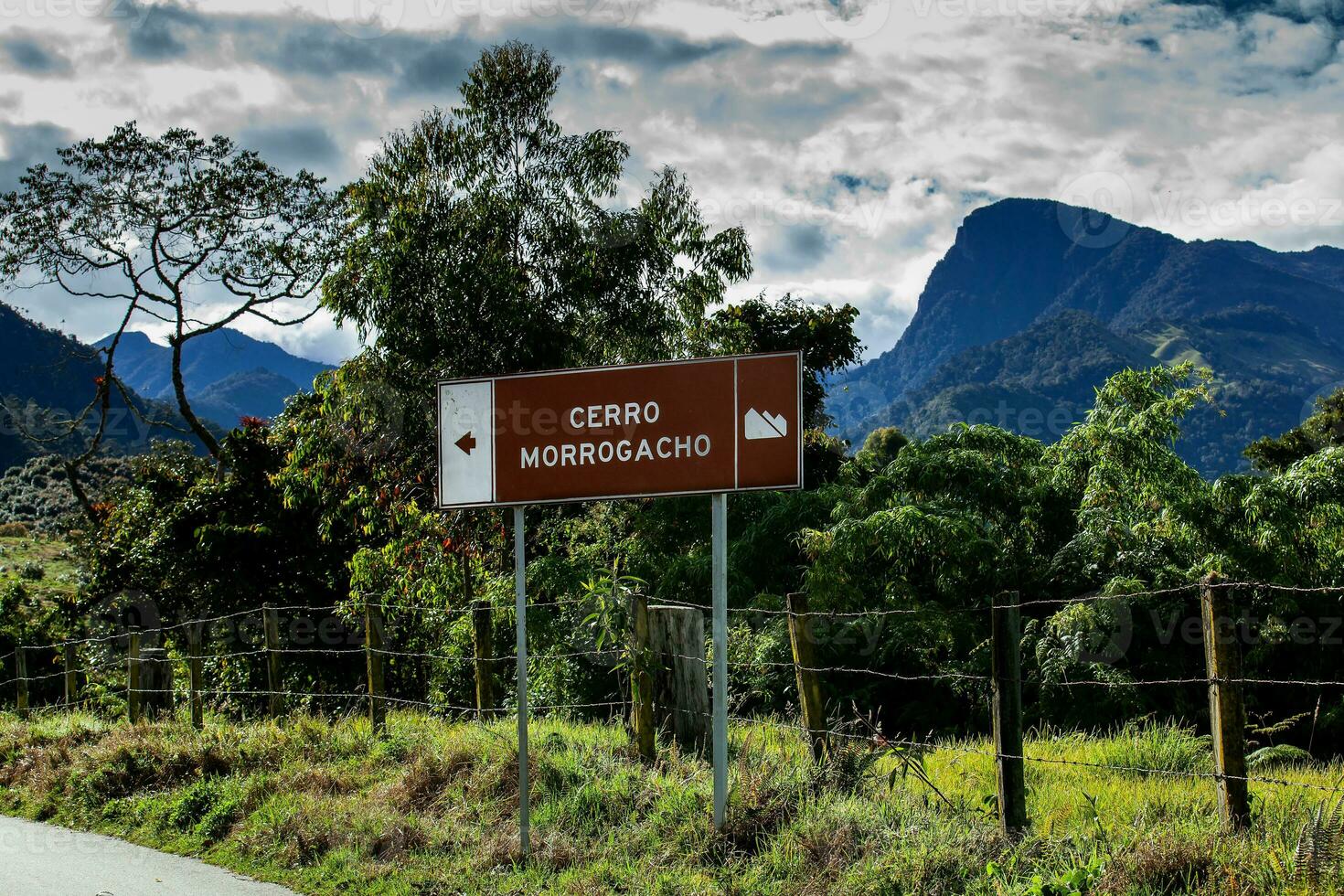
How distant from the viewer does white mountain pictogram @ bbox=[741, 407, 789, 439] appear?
604 cm

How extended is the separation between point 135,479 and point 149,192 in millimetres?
6937

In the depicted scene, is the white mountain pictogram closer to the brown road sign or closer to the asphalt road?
the brown road sign

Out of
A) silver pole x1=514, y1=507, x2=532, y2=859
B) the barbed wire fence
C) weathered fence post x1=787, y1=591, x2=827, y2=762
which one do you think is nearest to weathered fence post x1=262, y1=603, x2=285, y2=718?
the barbed wire fence

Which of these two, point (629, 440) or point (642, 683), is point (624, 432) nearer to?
point (629, 440)

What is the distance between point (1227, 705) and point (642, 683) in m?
3.74

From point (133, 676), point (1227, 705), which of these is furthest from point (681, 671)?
point (133, 676)

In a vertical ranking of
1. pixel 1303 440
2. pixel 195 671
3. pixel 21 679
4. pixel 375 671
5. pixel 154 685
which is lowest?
pixel 21 679

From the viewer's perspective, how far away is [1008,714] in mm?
5727

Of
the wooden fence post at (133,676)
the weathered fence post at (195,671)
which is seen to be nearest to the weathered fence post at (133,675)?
the wooden fence post at (133,676)

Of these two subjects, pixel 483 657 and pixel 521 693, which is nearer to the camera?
pixel 521 693

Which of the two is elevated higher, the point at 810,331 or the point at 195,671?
the point at 810,331

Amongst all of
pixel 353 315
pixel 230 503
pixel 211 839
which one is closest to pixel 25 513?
pixel 230 503

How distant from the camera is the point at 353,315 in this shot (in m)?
14.2

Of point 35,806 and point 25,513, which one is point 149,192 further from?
point 25,513
